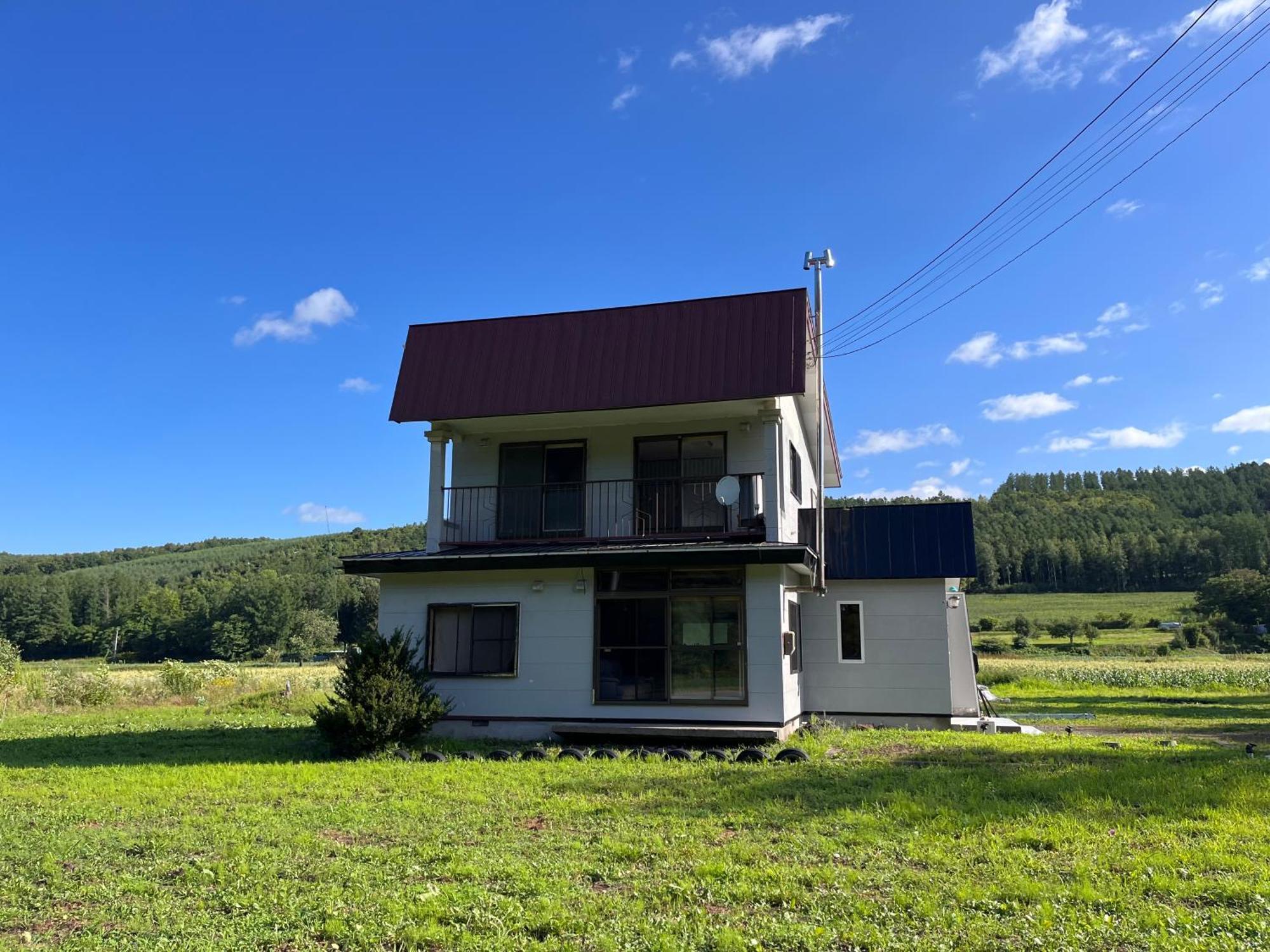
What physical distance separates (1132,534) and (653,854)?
95.2 meters

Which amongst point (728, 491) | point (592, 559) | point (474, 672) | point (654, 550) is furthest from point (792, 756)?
point (474, 672)

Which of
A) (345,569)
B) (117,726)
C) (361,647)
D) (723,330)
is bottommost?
(117,726)

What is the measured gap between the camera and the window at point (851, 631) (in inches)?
623

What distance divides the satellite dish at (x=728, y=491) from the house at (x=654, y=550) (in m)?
0.04

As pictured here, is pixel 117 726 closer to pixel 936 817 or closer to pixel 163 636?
pixel 936 817

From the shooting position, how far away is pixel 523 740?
44.5ft

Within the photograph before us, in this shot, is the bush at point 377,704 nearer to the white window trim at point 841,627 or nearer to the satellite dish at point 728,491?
the satellite dish at point 728,491

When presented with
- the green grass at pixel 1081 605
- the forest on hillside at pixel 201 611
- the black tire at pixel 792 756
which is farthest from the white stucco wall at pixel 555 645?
the green grass at pixel 1081 605

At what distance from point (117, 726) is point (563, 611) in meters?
10.5

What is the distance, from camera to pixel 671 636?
1357cm

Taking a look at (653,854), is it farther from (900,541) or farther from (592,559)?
(900,541)

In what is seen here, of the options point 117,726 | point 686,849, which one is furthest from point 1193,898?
point 117,726

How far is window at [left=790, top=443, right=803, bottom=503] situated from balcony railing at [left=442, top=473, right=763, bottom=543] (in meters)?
2.06

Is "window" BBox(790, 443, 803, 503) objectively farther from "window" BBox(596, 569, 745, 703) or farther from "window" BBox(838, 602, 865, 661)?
"window" BBox(596, 569, 745, 703)
